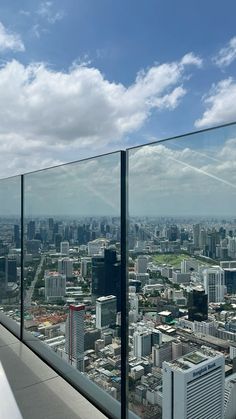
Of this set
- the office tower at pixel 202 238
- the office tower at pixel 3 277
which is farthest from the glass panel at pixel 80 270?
the office tower at pixel 3 277

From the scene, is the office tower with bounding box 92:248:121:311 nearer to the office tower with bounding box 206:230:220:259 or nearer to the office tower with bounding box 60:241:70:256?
the office tower with bounding box 60:241:70:256

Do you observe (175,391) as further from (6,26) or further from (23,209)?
(6,26)

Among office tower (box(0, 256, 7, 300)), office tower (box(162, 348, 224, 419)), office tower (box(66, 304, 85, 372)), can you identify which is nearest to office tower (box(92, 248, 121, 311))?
office tower (box(66, 304, 85, 372))

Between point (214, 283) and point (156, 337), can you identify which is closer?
point (214, 283)

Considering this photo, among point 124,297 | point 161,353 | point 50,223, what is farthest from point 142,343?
point 50,223

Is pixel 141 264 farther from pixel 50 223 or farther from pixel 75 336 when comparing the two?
pixel 50 223

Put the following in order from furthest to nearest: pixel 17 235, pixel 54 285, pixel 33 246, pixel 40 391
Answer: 1. pixel 17 235
2. pixel 33 246
3. pixel 54 285
4. pixel 40 391
